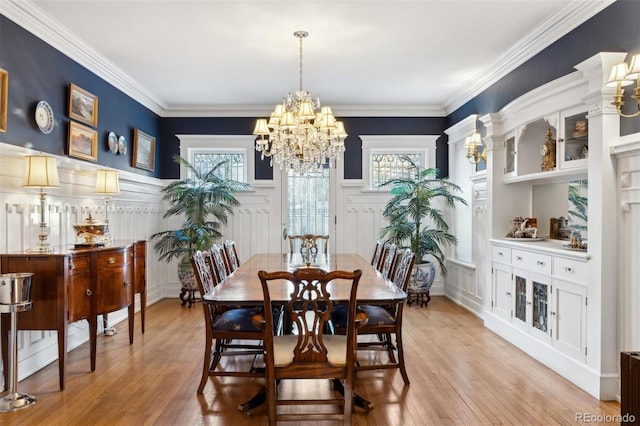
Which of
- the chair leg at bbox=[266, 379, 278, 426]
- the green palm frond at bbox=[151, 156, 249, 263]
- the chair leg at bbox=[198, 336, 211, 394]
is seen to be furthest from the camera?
the green palm frond at bbox=[151, 156, 249, 263]

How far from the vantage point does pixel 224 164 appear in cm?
698

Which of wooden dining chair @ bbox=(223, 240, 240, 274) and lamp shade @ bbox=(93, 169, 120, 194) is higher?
lamp shade @ bbox=(93, 169, 120, 194)

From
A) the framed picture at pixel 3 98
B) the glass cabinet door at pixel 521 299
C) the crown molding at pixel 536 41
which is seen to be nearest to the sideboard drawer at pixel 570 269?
the glass cabinet door at pixel 521 299

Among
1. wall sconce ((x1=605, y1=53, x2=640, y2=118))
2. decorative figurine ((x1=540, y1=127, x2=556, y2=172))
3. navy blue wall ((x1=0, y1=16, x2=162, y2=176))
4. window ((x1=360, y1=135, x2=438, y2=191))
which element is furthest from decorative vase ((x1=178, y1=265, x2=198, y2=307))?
wall sconce ((x1=605, y1=53, x2=640, y2=118))

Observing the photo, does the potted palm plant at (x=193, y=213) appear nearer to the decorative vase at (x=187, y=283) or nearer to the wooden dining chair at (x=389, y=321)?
the decorative vase at (x=187, y=283)

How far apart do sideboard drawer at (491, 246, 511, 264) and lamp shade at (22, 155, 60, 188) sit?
3.96 m

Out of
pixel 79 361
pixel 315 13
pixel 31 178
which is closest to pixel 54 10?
pixel 31 178

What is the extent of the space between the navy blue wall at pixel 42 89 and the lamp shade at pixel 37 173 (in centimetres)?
31

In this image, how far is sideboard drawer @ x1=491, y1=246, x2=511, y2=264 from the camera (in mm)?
4461

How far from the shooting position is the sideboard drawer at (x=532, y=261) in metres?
3.74

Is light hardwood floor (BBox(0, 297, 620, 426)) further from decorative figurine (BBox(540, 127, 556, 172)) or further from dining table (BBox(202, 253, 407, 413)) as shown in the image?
decorative figurine (BBox(540, 127, 556, 172))

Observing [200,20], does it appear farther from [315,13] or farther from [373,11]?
[373,11]

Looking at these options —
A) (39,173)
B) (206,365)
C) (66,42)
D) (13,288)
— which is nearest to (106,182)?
(39,173)

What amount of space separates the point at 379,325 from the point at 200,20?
9.16ft
